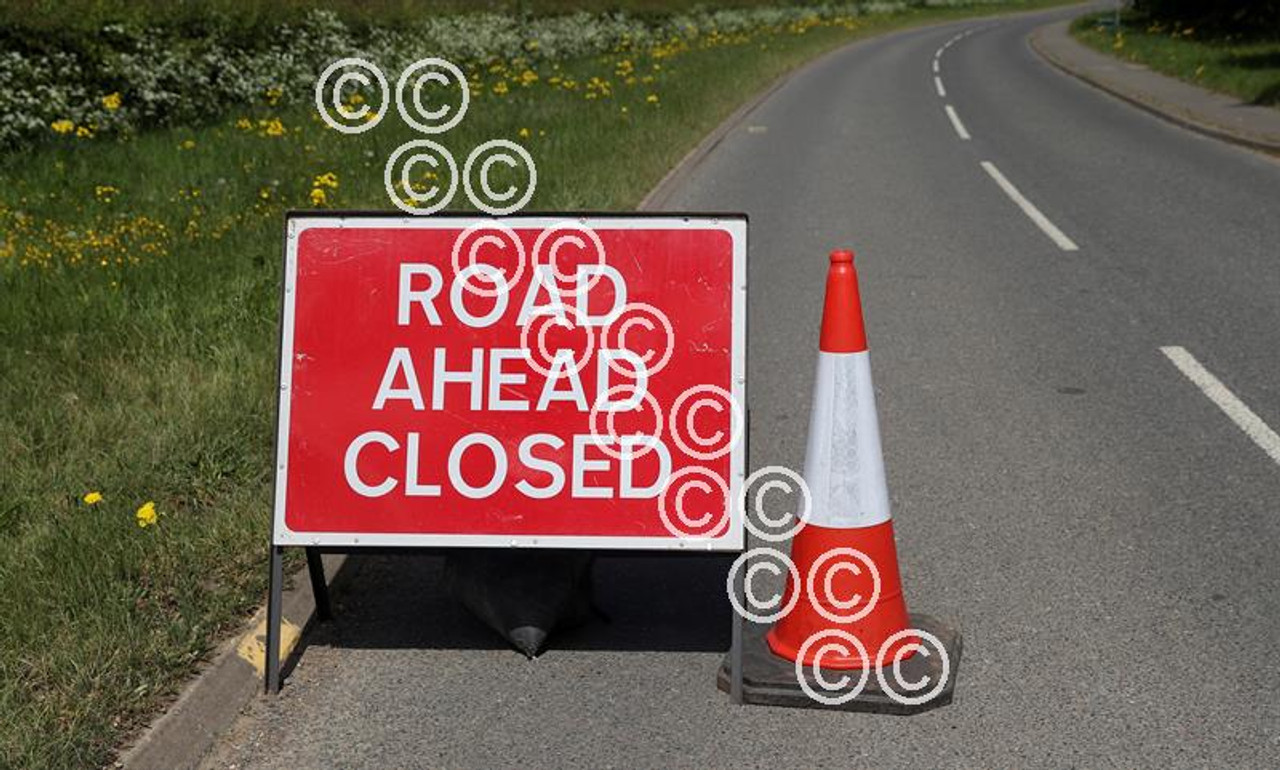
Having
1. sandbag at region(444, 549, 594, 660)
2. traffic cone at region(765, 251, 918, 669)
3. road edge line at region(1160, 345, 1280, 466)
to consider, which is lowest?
road edge line at region(1160, 345, 1280, 466)

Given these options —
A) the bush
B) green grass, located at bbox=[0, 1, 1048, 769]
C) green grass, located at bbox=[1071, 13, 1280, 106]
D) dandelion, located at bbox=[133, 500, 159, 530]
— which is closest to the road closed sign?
green grass, located at bbox=[0, 1, 1048, 769]

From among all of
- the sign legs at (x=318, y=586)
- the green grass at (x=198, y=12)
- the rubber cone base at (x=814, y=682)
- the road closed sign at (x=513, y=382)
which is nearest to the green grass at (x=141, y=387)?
the sign legs at (x=318, y=586)

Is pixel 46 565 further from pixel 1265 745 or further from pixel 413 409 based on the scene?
pixel 1265 745

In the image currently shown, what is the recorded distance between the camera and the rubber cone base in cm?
405

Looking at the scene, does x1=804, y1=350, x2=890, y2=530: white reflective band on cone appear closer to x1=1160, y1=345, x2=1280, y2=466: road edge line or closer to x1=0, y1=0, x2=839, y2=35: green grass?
x1=1160, y1=345, x2=1280, y2=466: road edge line

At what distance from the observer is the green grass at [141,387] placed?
3.99m

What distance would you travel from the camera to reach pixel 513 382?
436 cm

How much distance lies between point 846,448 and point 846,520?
8.0 inches

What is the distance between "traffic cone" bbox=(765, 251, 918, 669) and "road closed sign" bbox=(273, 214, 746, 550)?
0.82ft

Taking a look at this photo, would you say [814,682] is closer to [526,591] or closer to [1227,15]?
[526,591]

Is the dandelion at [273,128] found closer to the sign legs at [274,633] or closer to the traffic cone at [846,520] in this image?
the sign legs at [274,633]

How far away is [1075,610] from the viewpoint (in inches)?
184

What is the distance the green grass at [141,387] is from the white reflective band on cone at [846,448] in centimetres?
176

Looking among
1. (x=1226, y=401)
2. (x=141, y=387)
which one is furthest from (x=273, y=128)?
(x=1226, y=401)
